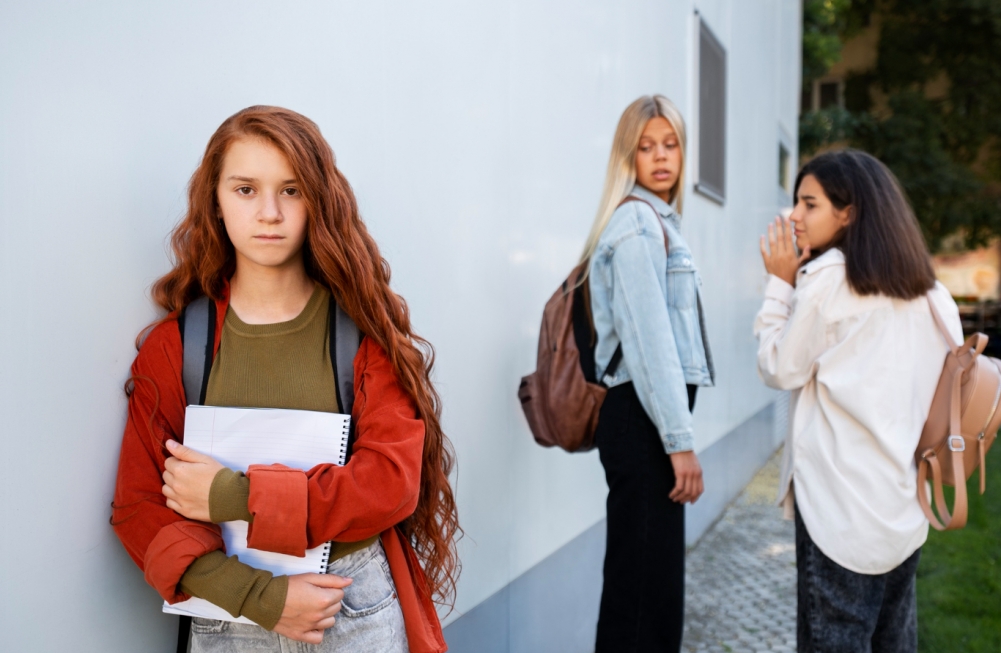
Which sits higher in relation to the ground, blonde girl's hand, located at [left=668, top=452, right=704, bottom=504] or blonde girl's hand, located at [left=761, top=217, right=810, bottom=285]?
blonde girl's hand, located at [left=761, top=217, right=810, bottom=285]

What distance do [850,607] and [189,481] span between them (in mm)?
2208

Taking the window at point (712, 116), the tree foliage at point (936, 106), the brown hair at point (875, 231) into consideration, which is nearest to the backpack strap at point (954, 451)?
the brown hair at point (875, 231)

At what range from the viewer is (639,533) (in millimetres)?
2816

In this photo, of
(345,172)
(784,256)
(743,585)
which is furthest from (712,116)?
(345,172)

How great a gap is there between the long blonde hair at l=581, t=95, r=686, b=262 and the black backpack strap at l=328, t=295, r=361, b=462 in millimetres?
1436

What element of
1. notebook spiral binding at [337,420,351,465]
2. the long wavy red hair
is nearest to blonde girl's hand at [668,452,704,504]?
the long wavy red hair

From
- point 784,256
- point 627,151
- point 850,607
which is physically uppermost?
point 627,151

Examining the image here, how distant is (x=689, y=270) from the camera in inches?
114

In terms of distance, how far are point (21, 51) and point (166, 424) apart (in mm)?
676

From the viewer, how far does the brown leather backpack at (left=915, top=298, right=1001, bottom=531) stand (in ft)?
8.80

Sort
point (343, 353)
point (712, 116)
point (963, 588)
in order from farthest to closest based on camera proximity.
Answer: point (712, 116), point (963, 588), point (343, 353)

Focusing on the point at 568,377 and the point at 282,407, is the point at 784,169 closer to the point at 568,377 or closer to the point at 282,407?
the point at 568,377

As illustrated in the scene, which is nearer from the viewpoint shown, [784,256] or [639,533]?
[639,533]

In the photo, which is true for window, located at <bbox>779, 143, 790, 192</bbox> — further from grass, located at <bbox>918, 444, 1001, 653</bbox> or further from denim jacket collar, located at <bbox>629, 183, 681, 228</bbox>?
denim jacket collar, located at <bbox>629, 183, 681, 228</bbox>
